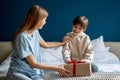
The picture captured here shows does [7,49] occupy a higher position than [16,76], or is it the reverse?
[7,49]

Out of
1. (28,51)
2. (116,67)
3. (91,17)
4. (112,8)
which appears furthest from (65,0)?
(28,51)

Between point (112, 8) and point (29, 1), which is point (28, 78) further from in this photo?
point (112, 8)

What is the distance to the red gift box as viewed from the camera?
2172 millimetres

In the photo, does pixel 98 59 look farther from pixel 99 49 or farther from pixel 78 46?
pixel 78 46

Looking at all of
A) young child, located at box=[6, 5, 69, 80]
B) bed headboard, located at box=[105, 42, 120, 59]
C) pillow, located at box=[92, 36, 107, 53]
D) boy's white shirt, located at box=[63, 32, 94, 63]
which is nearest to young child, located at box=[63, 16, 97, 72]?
boy's white shirt, located at box=[63, 32, 94, 63]

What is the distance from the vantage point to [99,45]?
3.43 meters

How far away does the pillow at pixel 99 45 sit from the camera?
133 inches

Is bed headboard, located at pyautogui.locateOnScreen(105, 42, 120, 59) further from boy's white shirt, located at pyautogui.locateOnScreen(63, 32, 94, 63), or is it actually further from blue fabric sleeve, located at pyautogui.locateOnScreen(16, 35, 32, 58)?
blue fabric sleeve, located at pyautogui.locateOnScreen(16, 35, 32, 58)

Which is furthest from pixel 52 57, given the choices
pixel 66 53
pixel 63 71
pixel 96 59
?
pixel 63 71

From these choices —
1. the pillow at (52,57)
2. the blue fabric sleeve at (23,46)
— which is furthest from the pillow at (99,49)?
the blue fabric sleeve at (23,46)

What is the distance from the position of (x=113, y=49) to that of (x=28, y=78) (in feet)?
5.65

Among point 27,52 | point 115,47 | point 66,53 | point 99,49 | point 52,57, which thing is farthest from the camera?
point 115,47

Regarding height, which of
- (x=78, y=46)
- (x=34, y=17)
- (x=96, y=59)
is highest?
(x=34, y=17)

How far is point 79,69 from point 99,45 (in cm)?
131
